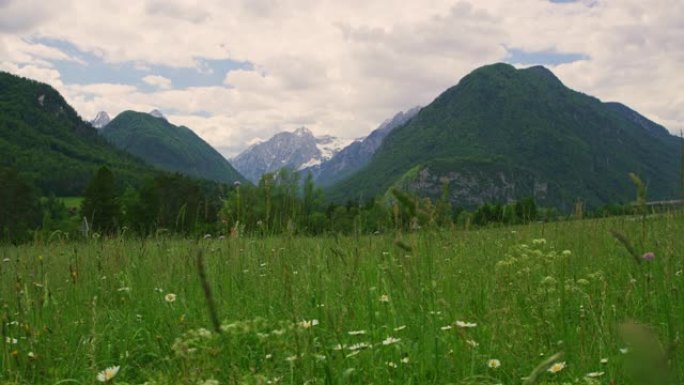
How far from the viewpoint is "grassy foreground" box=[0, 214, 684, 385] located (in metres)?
3.10

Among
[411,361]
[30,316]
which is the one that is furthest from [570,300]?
[30,316]

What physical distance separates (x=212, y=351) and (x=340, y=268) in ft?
10.1

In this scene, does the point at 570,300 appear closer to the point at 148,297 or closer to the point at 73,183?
the point at 148,297

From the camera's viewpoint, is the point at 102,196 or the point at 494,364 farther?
the point at 102,196

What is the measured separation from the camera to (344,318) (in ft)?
13.5

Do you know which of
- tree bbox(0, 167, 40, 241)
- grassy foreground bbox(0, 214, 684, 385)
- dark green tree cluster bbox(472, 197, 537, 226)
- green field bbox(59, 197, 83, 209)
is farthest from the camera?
green field bbox(59, 197, 83, 209)

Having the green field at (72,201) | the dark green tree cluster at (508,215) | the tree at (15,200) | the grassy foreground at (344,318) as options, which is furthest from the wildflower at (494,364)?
the green field at (72,201)

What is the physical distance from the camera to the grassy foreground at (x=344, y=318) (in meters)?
3.10

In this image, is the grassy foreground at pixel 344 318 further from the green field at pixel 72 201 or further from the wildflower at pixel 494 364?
the green field at pixel 72 201

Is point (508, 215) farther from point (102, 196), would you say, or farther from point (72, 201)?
point (72, 201)

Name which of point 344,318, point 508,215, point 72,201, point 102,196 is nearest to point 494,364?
point 344,318

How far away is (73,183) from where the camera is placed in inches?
6122

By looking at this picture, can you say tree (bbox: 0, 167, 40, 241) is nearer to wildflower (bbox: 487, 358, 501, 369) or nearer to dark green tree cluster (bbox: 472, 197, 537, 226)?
dark green tree cluster (bbox: 472, 197, 537, 226)

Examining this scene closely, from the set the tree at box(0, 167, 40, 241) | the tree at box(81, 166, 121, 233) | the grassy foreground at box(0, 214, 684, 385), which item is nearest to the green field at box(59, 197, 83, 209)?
the tree at box(0, 167, 40, 241)
